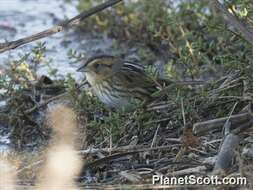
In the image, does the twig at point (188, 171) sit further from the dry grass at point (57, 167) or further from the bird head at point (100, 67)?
the bird head at point (100, 67)

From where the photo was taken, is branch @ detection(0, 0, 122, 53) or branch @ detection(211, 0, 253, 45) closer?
branch @ detection(0, 0, 122, 53)

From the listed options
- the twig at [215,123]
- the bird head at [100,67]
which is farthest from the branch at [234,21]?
the bird head at [100,67]

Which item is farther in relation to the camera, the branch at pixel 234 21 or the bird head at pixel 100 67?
the bird head at pixel 100 67

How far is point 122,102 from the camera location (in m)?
7.15

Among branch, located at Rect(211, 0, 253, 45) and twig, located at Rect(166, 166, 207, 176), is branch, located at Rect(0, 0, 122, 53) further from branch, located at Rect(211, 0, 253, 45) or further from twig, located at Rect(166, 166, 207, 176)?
twig, located at Rect(166, 166, 207, 176)

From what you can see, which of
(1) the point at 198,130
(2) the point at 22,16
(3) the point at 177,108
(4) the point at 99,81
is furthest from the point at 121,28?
(1) the point at 198,130

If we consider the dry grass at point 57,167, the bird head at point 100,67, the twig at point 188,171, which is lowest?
the twig at point 188,171

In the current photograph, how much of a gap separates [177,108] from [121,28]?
347 cm

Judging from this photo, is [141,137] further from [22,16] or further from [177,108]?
[22,16]

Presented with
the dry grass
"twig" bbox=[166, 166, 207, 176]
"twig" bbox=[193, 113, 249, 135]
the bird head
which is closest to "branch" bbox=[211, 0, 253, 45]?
"twig" bbox=[193, 113, 249, 135]

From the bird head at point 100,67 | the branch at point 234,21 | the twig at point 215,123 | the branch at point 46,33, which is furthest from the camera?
the bird head at point 100,67

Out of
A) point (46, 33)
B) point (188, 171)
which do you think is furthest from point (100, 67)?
point (188, 171)

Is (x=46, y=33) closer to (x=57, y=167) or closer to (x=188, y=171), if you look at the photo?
(x=57, y=167)

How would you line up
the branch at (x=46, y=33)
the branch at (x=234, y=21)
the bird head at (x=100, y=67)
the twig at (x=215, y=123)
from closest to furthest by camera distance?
the branch at (x=46, y=33)
the branch at (x=234, y=21)
the twig at (x=215, y=123)
the bird head at (x=100, y=67)
